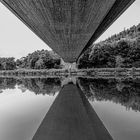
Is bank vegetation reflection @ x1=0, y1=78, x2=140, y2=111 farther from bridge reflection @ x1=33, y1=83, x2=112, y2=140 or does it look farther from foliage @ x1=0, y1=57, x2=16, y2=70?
foliage @ x1=0, y1=57, x2=16, y2=70

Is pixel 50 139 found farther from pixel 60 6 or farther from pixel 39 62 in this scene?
pixel 39 62

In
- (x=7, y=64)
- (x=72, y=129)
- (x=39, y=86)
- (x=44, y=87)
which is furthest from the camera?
(x=7, y=64)

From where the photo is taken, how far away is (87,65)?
124ft

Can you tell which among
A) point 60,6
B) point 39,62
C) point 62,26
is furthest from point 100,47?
point 60,6

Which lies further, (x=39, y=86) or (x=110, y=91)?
(x=39, y=86)

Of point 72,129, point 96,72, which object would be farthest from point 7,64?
point 72,129

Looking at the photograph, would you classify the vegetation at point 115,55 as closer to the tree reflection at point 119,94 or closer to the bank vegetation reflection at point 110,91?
the bank vegetation reflection at point 110,91

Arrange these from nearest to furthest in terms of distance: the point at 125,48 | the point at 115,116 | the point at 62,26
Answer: the point at 115,116, the point at 62,26, the point at 125,48

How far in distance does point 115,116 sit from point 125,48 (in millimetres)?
29382

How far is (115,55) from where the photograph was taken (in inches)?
1352

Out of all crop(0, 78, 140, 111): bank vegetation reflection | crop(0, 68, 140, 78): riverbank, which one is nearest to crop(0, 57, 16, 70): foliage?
crop(0, 68, 140, 78): riverbank

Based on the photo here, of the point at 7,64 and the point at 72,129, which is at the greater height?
the point at 7,64

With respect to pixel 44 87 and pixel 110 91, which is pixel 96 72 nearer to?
pixel 44 87

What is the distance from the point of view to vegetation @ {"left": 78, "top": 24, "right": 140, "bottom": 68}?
104ft
